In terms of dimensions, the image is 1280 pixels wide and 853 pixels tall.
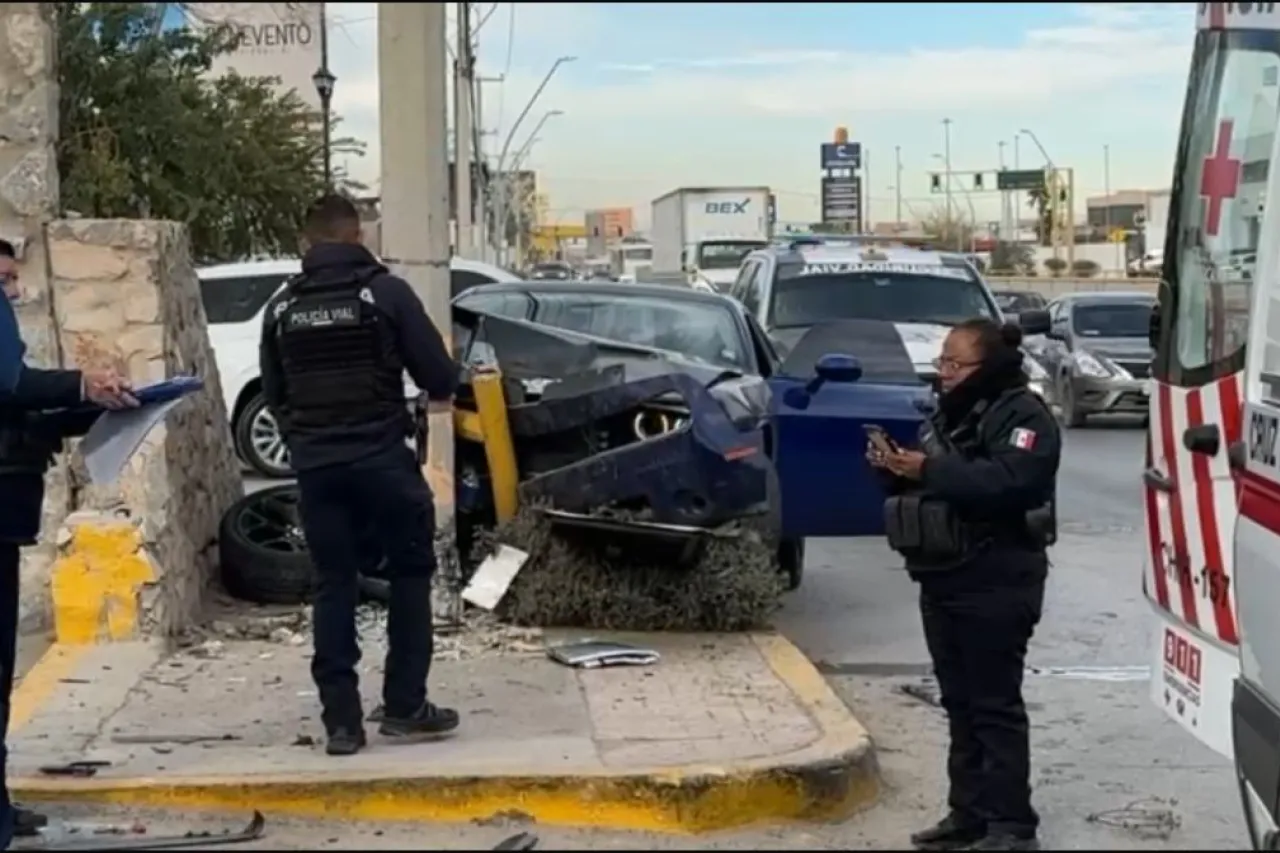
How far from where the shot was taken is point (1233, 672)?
4.78 meters

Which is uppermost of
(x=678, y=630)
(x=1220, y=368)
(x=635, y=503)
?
(x=1220, y=368)

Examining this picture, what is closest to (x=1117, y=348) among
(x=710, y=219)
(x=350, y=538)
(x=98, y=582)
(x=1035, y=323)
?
(x=1035, y=323)

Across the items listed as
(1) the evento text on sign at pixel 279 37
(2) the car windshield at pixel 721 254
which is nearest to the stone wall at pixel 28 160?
(2) the car windshield at pixel 721 254

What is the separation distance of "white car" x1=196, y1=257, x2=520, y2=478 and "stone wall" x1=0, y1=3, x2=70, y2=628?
6.83 meters

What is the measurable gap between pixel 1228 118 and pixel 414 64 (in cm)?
405

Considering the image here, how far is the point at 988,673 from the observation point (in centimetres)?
543

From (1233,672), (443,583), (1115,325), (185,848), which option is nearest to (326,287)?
(185,848)

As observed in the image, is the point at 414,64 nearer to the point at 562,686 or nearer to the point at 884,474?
the point at 562,686

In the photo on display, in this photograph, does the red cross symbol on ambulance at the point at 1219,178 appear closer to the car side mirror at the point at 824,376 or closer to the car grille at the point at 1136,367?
the car side mirror at the point at 824,376

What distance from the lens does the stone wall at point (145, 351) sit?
26.4 feet

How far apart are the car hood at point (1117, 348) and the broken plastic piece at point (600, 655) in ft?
48.5

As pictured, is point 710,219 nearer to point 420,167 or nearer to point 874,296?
point 874,296

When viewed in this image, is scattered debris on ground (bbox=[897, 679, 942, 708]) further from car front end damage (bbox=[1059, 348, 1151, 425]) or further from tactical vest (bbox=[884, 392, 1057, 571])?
car front end damage (bbox=[1059, 348, 1151, 425])

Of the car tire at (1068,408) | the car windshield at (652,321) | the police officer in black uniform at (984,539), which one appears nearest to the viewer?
the police officer in black uniform at (984,539)
